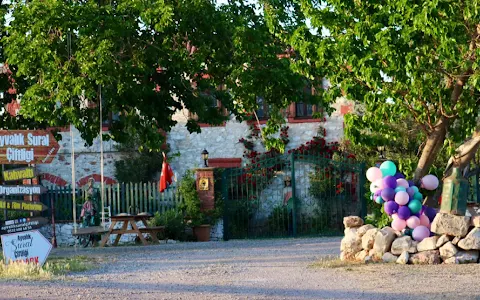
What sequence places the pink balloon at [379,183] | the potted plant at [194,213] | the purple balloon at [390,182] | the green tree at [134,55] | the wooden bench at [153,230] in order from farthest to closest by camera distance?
the potted plant at [194,213]
the wooden bench at [153,230]
the green tree at [134,55]
the pink balloon at [379,183]
the purple balloon at [390,182]

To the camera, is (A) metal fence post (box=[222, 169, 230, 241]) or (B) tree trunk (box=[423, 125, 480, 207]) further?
(A) metal fence post (box=[222, 169, 230, 241])

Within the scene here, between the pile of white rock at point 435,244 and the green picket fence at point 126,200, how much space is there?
10738 millimetres

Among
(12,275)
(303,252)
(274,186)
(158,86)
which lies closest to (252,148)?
(274,186)

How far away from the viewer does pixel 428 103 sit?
1503 cm

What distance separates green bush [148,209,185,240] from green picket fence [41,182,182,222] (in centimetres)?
68

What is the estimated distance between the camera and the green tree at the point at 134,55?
17547 mm

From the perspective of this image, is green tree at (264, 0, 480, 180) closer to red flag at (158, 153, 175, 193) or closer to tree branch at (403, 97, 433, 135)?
tree branch at (403, 97, 433, 135)

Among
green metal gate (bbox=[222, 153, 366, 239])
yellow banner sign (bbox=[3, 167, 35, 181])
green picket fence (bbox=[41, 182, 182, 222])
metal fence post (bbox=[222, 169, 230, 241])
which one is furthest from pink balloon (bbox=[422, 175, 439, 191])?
green picket fence (bbox=[41, 182, 182, 222])

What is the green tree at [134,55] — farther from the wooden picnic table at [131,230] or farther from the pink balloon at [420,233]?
the pink balloon at [420,233]

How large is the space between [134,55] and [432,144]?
20.9 feet

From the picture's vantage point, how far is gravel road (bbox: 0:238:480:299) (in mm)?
10922

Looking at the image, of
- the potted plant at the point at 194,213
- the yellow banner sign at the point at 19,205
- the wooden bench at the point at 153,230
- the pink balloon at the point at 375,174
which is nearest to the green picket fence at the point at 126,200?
the potted plant at the point at 194,213

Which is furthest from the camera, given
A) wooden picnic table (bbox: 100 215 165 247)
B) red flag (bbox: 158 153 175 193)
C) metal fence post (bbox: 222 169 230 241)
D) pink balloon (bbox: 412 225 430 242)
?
red flag (bbox: 158 153 175 193)

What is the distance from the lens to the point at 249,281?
12500mm
